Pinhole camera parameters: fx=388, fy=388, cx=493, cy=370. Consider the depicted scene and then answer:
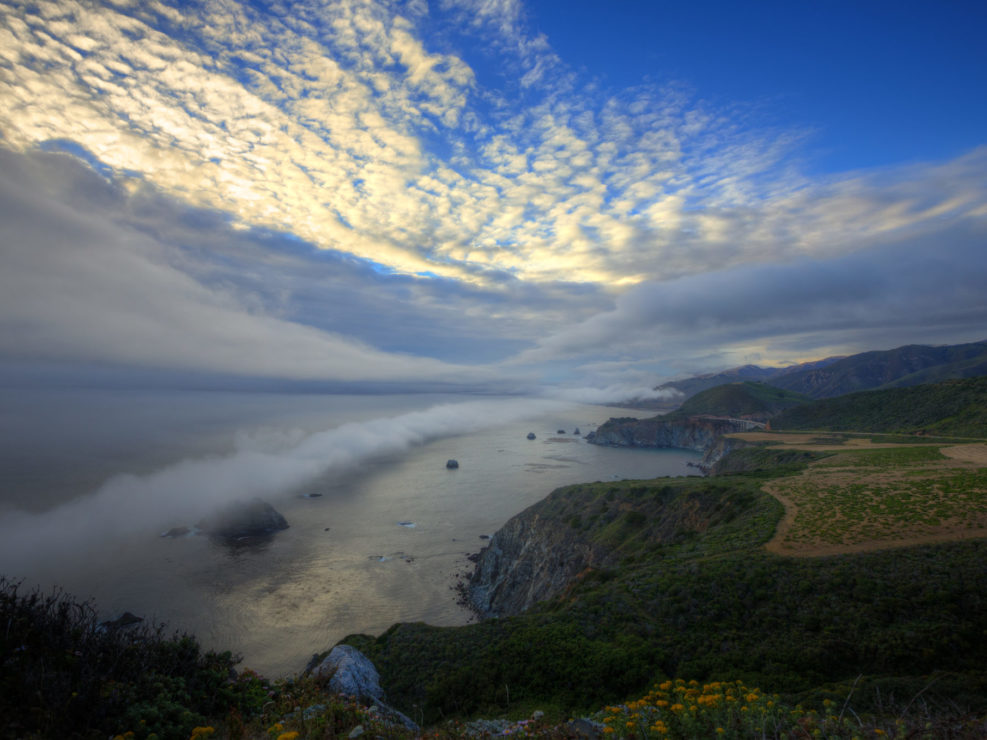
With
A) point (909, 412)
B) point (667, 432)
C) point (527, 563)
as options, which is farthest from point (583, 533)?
point (667, 432)

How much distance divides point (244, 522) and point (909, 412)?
141 metres

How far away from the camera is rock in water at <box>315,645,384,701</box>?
13.4 meters

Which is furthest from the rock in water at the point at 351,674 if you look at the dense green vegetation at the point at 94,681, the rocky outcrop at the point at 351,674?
the dense green vegetation at the point at 94,681

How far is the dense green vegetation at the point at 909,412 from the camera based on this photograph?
233 feet

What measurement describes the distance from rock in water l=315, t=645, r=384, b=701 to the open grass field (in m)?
22.5

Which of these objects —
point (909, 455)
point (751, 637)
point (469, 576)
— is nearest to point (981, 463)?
point (909, 455)

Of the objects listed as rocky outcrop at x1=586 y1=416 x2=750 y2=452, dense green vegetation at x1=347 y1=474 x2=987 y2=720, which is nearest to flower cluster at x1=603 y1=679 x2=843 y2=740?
dense green vegetation at x1=347 y1=474 x2=987 y2=720

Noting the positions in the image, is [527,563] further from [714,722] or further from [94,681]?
[94,681]

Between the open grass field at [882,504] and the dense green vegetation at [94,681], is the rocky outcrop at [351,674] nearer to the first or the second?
the dense green vegetation at [94,681]

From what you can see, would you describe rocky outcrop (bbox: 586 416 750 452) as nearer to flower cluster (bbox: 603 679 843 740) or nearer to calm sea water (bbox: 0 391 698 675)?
calm sea water (bbox: 0 391 698 675)

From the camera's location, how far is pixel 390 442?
17212 cm

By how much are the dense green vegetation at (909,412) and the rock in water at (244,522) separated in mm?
115686

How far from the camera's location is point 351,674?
48.2ft

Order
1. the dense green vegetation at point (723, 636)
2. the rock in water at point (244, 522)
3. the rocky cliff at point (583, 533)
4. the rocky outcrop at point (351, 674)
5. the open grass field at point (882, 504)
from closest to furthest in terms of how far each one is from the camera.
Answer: the rocky outcrop at point (351, 674)
the dense green vegetation at point (723, 636)
the open grass field at point (882, 504)
the rocky cliff at point (583, 533)
the rock in water at point (244, 522)
